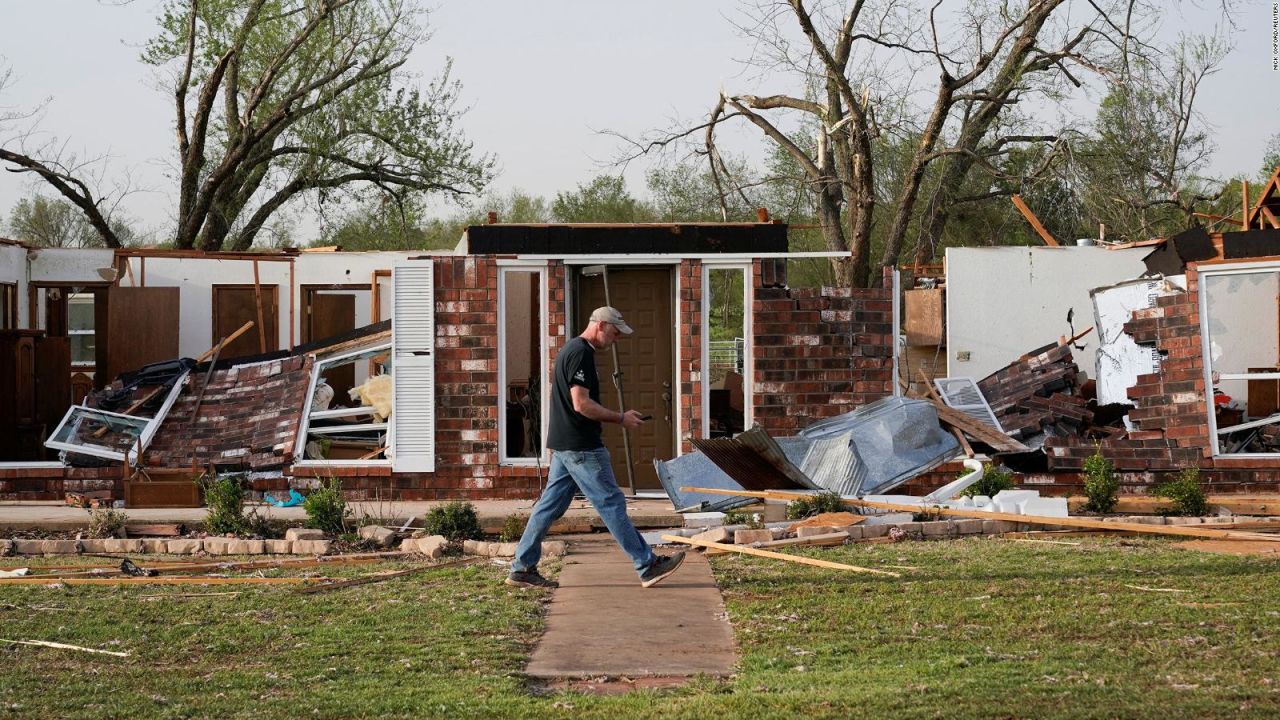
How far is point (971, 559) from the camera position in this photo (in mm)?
9922

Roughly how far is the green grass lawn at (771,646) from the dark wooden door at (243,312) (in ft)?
42.7

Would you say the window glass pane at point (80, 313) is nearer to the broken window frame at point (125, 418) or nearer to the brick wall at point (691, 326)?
the broken window frame at point (125, 418)

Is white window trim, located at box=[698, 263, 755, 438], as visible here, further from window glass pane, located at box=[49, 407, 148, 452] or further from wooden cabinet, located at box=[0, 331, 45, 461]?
wooden cabinet, located at box=[0, 331, 45, 461]

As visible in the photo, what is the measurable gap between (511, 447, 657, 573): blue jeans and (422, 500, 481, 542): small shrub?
251 centimetres

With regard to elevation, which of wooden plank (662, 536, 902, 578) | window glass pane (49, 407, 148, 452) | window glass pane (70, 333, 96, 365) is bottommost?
wooden plank (662, 536, 902, 578)

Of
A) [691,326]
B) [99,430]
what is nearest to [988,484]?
[691,326]

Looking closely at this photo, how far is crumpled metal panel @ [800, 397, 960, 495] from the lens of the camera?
13.3m

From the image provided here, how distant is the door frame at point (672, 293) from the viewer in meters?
14.0

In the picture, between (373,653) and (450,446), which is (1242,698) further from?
(450,446)

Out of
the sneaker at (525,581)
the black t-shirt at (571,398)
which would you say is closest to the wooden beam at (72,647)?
the sneaker at (525,581)

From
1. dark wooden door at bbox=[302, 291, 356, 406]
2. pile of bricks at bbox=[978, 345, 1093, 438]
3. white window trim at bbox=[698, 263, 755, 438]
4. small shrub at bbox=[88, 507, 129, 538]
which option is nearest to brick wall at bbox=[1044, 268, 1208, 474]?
pile of bricks at bbox=[978, 345, 1093, 438]

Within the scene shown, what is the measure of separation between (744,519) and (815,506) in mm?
633

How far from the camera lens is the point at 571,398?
8.82 meters

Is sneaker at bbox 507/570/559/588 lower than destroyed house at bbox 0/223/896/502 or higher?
lower
